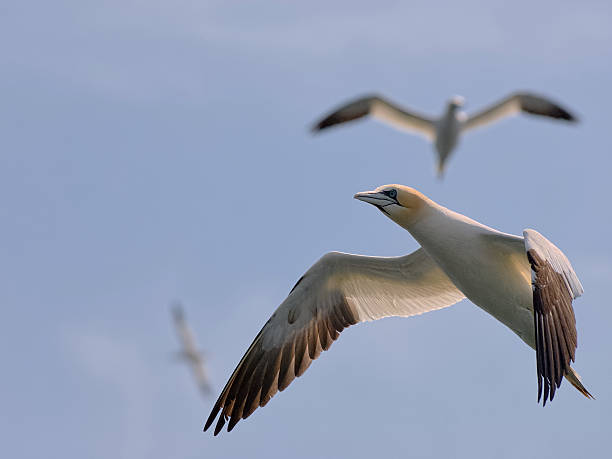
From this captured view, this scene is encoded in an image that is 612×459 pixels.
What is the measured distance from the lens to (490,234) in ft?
33.3

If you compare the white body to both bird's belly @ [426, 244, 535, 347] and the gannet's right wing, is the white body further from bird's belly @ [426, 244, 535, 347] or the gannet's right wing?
the gannet's right wing

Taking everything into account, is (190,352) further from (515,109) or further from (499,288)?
(499,288)

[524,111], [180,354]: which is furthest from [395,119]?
[180,354]

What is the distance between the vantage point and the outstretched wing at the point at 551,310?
8211mm

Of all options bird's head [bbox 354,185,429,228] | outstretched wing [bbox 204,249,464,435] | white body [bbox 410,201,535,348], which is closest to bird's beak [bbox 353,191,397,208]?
bird's head [bbox 354,185,429,228]

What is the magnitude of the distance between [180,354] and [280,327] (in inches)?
998

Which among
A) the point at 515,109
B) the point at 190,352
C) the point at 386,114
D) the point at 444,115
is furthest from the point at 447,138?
the point at 190,352

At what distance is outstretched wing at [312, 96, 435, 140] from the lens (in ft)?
87.3

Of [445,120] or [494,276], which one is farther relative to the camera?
[445,120]

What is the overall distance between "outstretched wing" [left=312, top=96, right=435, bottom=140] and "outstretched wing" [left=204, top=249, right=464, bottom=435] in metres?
14.9

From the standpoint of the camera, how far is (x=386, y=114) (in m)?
27.1

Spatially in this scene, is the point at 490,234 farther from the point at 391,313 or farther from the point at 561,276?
the point at 391,313

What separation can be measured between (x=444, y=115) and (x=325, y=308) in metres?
15.8

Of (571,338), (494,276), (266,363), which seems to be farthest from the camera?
(266,363)
